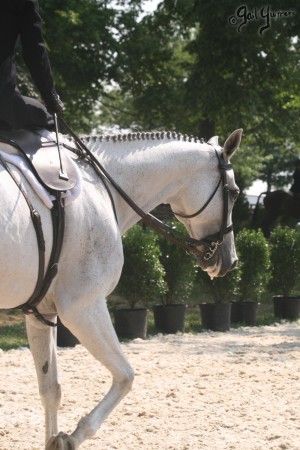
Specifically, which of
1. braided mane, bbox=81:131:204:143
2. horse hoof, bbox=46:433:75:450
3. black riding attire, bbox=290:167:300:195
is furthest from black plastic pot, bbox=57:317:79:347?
black riding attire, bbox=290:167:300:195

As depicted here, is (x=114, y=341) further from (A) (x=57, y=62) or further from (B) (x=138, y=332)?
(A) (x=57, y=62)

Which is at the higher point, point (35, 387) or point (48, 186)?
point (48, 186)

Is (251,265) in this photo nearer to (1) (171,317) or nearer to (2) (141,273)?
(1) (171,317)

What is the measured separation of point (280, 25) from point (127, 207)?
1450 centimetres

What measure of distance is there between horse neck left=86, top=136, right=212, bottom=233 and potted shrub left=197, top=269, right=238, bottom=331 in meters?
6.65

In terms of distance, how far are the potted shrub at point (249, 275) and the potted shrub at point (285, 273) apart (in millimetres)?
550

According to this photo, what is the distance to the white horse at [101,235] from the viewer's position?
3.90m

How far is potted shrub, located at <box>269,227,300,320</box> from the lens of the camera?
1263 centimetres

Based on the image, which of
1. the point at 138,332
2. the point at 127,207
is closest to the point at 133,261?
the point at 138,332

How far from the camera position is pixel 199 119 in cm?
2194

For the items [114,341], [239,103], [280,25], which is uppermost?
[280,25]

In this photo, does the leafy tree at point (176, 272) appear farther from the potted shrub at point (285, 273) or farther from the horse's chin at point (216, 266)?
the horse's chin at point (216, 266)

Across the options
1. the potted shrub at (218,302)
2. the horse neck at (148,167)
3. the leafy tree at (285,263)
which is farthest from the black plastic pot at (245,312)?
the horse neck at (148,167)

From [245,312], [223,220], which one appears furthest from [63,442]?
[245,312]
